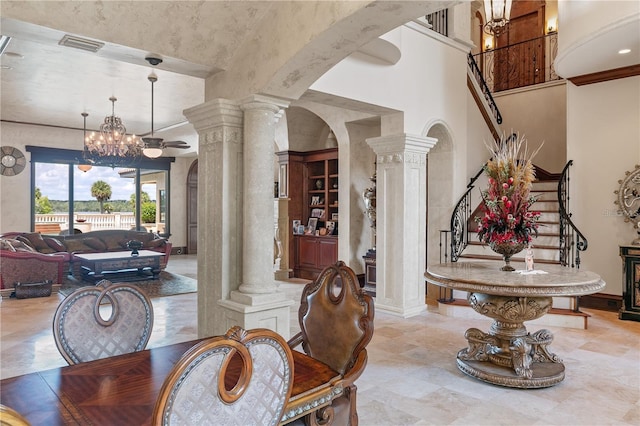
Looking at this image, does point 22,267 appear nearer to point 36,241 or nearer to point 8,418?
point 36,241

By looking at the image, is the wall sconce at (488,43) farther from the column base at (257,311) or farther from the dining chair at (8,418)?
the dining chair at (8,418)

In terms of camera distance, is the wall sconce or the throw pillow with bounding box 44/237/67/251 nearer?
the throw pillow with bounding box 44/237/67/251

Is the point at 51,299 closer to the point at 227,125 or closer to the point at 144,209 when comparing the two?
the point at 227,125

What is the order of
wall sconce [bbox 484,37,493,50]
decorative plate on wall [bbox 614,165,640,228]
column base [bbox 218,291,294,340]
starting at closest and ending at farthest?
column base [bbox 218,291,294,340] → decorative plate on wall [bbox 614,165,640,228] → wall sconce [bbox 484,37,493,50]

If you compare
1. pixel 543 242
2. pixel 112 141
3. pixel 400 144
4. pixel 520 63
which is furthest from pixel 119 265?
pixel 520 63

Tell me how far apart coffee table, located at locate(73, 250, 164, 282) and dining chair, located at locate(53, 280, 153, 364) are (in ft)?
20.9

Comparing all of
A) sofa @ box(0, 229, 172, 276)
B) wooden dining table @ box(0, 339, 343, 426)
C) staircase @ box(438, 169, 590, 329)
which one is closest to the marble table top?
staircase @ box(438, 169, 590, 329)

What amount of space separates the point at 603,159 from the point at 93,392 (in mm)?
6775

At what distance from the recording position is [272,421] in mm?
1312

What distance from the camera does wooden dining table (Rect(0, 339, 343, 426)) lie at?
142 centimetres

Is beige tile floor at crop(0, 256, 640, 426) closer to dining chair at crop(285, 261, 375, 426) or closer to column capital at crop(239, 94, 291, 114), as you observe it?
dining chair at crop(285, 261, 375, 426)

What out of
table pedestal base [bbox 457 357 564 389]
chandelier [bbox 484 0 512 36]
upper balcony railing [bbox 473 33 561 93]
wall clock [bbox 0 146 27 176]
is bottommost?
table pedestal base [bbox 457 357 564 389]

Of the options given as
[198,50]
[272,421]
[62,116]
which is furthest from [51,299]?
[272,421]

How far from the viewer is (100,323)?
2.09 meters
